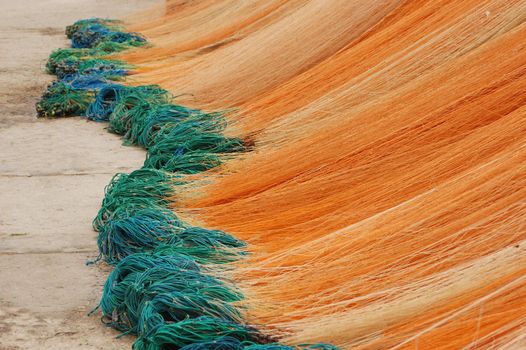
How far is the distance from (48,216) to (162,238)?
1.12 m

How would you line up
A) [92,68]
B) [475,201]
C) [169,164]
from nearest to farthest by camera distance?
[475,201] → [169,164] → [92,68]

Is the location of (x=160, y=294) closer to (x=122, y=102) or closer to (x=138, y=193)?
(x=138, y=193)

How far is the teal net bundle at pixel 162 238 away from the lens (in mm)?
3977

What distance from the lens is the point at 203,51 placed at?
9.02m

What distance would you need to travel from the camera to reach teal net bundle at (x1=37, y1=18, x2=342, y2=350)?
3977mm

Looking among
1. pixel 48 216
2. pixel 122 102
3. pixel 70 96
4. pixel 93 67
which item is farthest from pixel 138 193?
pixel 93 67

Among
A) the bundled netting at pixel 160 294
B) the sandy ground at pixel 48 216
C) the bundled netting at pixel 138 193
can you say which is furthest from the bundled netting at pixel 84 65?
the bundled netting at pixel 160 294

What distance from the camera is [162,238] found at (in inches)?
197

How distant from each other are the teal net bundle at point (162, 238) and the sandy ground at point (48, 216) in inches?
5.2

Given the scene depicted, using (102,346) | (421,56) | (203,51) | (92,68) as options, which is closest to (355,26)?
(421,56)

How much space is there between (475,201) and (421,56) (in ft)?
5.99

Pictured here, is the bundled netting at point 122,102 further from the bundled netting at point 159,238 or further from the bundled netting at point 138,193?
the bundled netting at point 159,238

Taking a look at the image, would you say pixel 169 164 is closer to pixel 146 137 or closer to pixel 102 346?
pixel 146 137

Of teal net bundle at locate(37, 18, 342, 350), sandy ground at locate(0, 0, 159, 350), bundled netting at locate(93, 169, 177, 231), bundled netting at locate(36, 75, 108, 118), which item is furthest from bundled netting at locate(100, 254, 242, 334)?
bundled netting at locate(36, 75, 108, 118)
